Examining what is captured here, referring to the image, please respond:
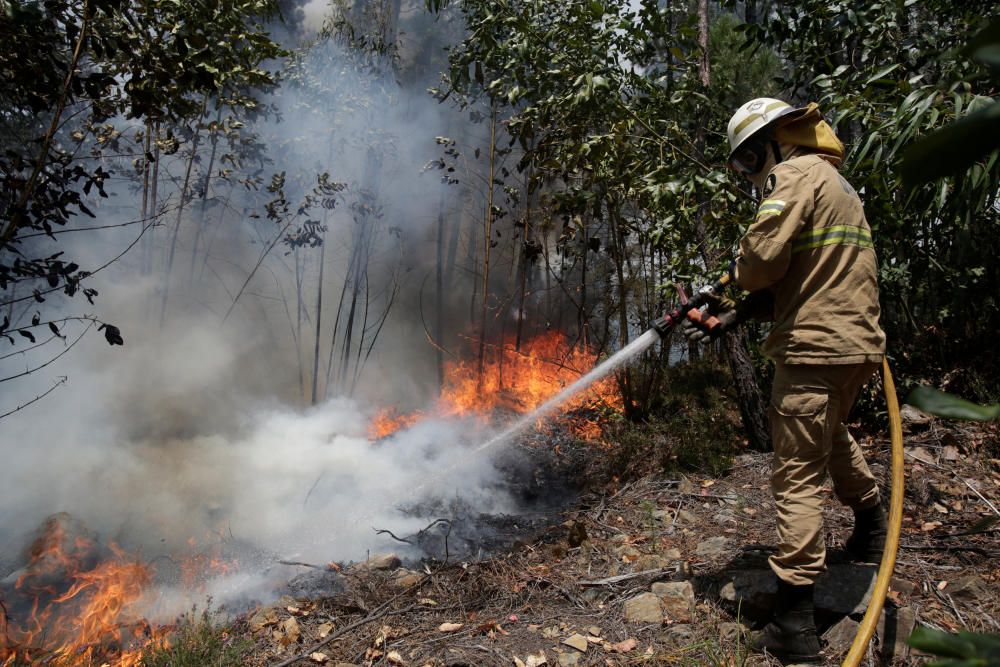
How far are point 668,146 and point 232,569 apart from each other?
382 centimetres

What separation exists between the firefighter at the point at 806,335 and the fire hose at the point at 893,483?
7.6 inches

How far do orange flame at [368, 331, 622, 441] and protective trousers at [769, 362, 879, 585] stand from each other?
3882mm

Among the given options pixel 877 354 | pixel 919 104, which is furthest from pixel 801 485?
pixel 919 104

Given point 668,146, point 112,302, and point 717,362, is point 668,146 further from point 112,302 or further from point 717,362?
point 112,302

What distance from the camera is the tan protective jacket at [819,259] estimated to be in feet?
7.56

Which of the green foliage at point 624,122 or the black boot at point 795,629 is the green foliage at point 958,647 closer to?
the black boot at point 795,629

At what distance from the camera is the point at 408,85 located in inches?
278

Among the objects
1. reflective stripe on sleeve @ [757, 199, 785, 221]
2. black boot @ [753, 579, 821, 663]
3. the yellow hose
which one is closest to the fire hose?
the yellow hose

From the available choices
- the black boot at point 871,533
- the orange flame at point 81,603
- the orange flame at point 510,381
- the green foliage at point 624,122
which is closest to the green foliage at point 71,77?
the orange flame at point 81,603

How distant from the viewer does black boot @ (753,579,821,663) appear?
7.56 ft

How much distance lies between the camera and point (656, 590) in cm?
289

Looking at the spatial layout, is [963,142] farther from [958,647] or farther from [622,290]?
[622,290]

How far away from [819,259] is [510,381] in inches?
194

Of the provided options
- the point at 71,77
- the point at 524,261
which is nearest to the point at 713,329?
the point at 71,77
